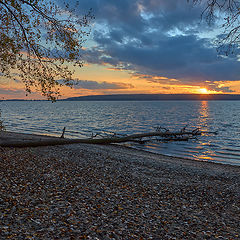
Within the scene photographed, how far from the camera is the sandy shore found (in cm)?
717

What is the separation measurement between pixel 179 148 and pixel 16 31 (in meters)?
29.3

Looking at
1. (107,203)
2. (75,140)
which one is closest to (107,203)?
(107,203)

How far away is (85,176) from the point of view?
1305 cm

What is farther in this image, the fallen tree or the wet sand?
the fallen tree

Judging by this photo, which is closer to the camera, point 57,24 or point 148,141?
point 57,24

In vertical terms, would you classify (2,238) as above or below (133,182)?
above

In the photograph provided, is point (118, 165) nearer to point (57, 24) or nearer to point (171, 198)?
point (171, 198)

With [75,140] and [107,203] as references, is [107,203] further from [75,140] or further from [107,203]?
[75,140]

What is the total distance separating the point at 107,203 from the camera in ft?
31.3

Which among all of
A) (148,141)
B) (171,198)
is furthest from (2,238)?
Result: (148,141)

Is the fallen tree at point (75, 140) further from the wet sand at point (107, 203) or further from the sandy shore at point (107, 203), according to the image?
the wet sand at point (107, 203)

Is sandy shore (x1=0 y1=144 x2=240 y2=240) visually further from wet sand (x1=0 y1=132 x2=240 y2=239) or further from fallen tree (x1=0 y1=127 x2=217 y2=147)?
fallen tree (x1=0 y1=127 x2=217 y2=147)

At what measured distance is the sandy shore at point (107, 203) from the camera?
23.5ft

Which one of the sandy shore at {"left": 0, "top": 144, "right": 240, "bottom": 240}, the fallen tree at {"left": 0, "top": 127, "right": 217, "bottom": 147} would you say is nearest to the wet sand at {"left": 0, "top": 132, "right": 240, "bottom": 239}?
the sandy shore at {"left": 0, "top": 144, "right": 240, "bottom": 240}
